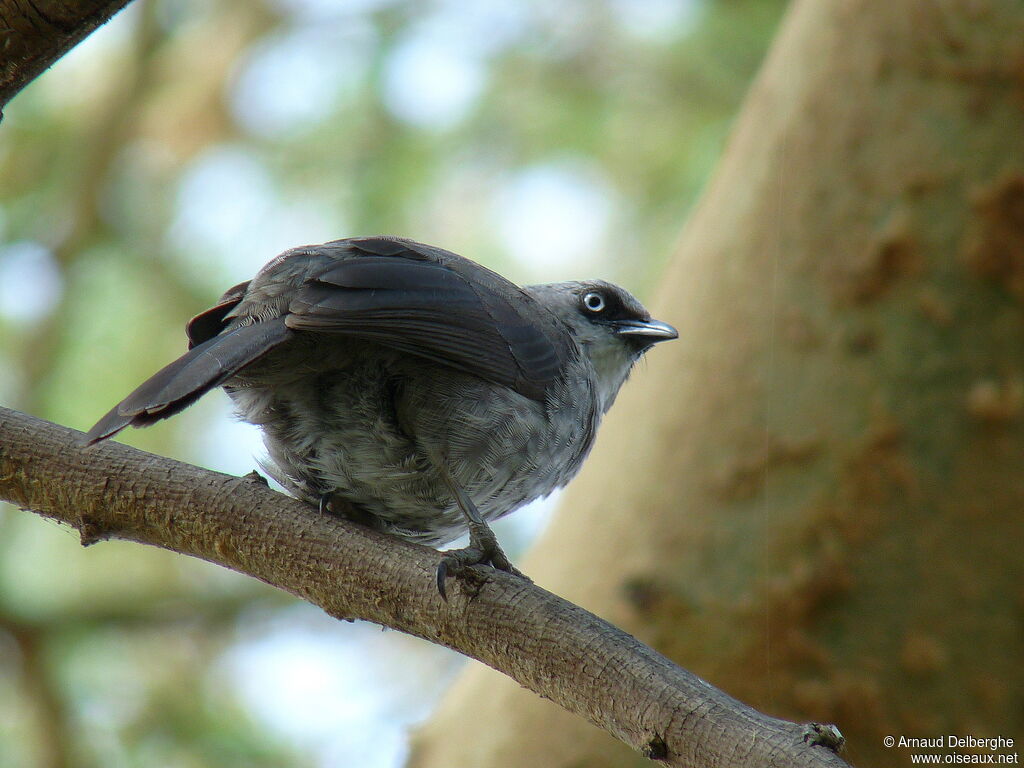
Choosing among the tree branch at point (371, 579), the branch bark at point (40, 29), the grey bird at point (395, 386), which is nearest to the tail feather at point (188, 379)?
the grey bird at point (395, 386)

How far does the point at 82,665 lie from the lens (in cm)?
505

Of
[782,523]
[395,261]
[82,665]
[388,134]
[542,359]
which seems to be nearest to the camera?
[395,261]

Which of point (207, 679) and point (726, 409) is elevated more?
point (726, 409)

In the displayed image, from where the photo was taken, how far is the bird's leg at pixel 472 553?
229 centimetres

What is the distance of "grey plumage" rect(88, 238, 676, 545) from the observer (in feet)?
8.64

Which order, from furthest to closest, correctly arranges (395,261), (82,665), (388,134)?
(388,134)
(82,665)
(395,261)

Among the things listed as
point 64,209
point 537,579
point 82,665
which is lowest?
point 82,665

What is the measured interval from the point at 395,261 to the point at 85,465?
97 centimetres

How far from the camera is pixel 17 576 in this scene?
16.7 feet

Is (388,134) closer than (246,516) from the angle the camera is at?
No

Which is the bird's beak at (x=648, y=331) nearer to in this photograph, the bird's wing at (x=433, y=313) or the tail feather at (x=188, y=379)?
the bird's wing at (x=433, y=313)

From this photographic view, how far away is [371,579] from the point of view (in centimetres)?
240

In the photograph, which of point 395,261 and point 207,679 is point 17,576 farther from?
point 395,261

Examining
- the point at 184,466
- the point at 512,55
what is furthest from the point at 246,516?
the point at 512,55
